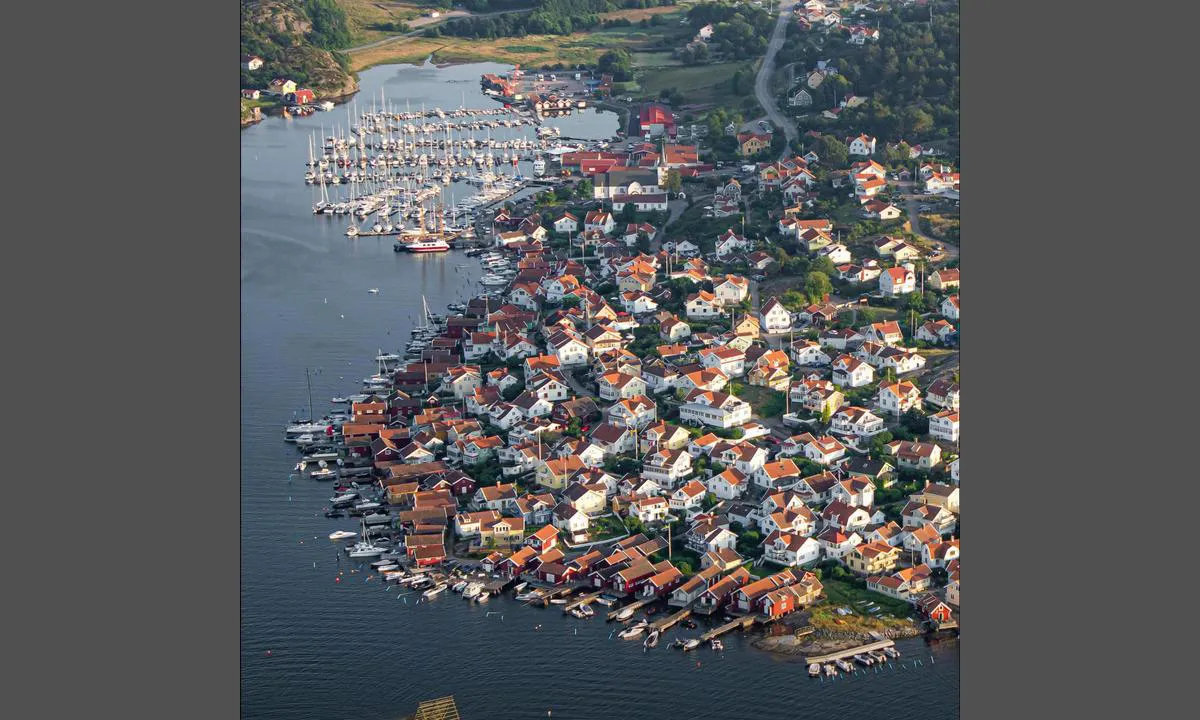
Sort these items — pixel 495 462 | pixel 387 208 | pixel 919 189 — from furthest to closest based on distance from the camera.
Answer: pixel 387 208, pixel 919 189, pixel 495 462

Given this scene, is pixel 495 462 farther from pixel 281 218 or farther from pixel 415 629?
pixel 281 218

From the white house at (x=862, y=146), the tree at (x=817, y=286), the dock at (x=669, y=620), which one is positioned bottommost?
the dock at (x=669, y=620)

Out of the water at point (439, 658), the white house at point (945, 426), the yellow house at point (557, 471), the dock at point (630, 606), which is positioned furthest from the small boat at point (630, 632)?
the white house at point (945, 426)

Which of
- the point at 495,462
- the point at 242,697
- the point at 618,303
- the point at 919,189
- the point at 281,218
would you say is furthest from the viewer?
the point at 281,218

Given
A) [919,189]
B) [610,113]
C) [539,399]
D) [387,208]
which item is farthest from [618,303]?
[610,113]

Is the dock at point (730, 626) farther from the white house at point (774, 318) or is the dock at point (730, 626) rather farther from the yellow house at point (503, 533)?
the white house at point (774, 318)

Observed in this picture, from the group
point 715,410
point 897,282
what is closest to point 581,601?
point 715,410

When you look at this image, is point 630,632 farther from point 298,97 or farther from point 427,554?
point 298,97
